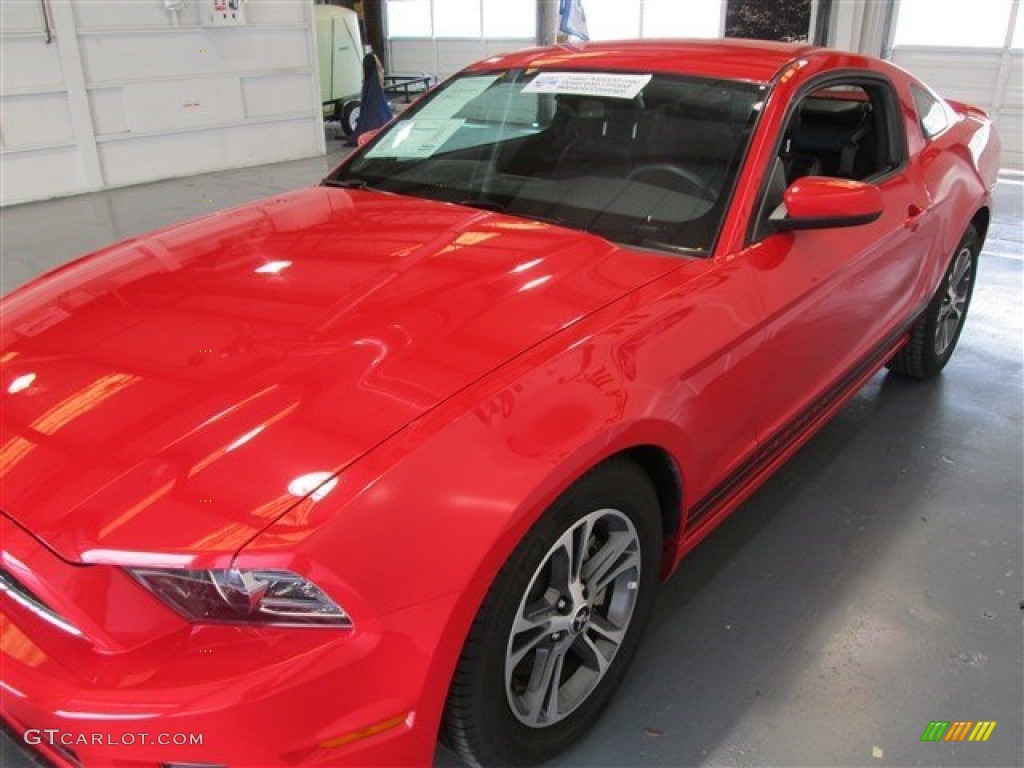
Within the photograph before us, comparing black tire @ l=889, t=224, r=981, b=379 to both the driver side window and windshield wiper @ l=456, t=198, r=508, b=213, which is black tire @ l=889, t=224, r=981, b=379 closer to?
the driver side window

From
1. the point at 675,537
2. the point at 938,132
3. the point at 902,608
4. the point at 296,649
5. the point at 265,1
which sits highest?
the point at 265,1

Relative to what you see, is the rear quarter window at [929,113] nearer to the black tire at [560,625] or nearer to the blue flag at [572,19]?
the black tire at [560,625]

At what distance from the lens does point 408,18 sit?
1479 cm

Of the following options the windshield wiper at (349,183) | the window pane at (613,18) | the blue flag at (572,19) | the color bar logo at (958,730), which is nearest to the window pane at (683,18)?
the window pane at (613,18)

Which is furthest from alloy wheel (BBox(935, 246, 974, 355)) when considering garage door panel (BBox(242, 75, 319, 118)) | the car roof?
garage door panel (BBox(242, 75, 319, 118))

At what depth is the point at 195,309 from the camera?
1658 millimetres

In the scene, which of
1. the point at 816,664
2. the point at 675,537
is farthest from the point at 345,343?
the point at 816,664

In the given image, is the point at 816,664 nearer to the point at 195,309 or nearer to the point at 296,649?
the point at 296,649

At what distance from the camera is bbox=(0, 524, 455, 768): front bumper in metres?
1.07

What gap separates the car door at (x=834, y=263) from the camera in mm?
1951

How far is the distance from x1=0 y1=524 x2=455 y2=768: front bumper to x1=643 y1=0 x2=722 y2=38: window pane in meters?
10.7

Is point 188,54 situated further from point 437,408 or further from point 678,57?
point 437,408

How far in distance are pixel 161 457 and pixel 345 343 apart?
1.27ft

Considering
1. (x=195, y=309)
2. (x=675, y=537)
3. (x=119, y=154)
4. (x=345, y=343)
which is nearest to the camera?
(x=345, y=343)
